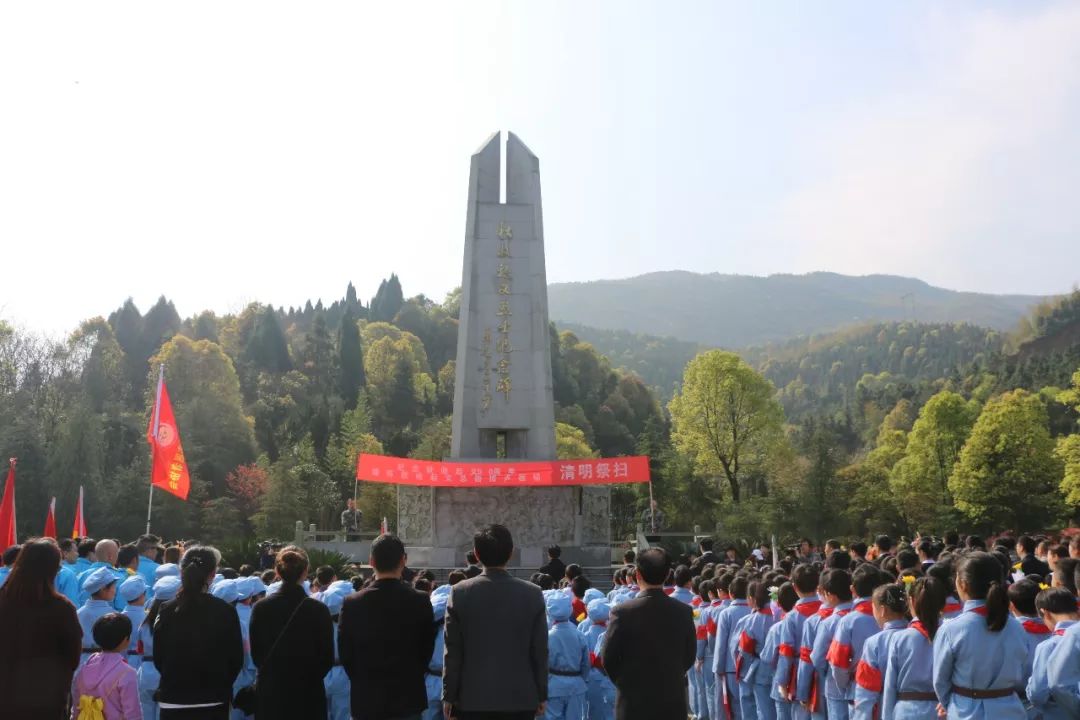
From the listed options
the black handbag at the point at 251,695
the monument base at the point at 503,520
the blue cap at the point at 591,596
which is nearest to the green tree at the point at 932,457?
the monument base at the point at 503,520

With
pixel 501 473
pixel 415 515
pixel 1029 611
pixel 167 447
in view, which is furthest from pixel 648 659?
pixel 415 515

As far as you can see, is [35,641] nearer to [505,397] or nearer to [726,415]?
[505,397]

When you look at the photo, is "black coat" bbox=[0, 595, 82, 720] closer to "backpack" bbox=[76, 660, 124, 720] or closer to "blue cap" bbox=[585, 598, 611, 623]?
"backpack" bbox=[76, 660, 124, 720]

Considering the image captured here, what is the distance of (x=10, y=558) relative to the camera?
680 cm

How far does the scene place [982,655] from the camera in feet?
13.5

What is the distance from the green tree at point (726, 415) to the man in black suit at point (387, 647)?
30.6 metres

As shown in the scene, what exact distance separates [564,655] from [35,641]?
343 centimetres

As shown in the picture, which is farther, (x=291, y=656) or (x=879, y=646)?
(x=879, y=646)

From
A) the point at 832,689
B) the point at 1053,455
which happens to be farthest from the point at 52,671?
the point at 1053,455

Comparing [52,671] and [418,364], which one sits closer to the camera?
[52,671]

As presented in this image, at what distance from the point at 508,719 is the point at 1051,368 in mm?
52840

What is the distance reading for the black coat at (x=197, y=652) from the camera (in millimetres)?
4254

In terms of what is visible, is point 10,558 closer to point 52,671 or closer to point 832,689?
point 52,671

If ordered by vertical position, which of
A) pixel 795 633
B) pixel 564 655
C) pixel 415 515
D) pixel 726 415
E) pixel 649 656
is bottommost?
pixel 415 515
